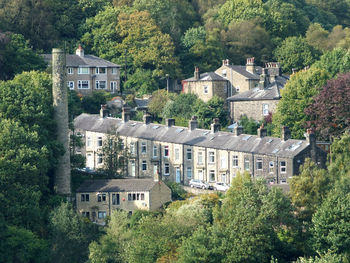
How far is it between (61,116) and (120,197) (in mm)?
7211

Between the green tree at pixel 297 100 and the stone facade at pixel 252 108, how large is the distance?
4466 mm

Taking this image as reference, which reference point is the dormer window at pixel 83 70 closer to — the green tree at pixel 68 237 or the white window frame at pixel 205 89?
the white window frame at pixel 205 89

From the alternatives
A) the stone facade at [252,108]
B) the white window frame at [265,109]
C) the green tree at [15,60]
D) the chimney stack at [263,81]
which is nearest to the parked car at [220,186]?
the stone facade at [252,108]

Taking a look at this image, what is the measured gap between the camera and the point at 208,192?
76.1 m

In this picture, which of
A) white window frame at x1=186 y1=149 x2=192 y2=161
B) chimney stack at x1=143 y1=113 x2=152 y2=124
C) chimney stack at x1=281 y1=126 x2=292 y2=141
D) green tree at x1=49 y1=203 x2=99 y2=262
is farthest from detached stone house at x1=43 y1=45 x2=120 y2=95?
green tree at x1=49 y1=203 x2=99 y2=262

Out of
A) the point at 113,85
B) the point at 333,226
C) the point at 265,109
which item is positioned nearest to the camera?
the point at 333,226

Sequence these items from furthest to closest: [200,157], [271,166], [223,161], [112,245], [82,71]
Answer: [82,71]
[200,157]
[223,161]
[271,166]
[112,245]

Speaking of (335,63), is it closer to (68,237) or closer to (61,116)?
(61,116)

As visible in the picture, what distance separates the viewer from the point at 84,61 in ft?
327

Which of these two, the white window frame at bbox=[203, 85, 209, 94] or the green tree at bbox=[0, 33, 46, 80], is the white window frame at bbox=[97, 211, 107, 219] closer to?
the green tree at bbox=[0, 33, 46, 80]

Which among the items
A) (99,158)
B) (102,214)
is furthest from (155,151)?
(102,214)

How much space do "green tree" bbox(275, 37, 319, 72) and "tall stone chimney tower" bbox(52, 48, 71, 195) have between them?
34688 millimetres

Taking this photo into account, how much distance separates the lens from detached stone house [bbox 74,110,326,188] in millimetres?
77062

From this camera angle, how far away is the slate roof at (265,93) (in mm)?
91412
